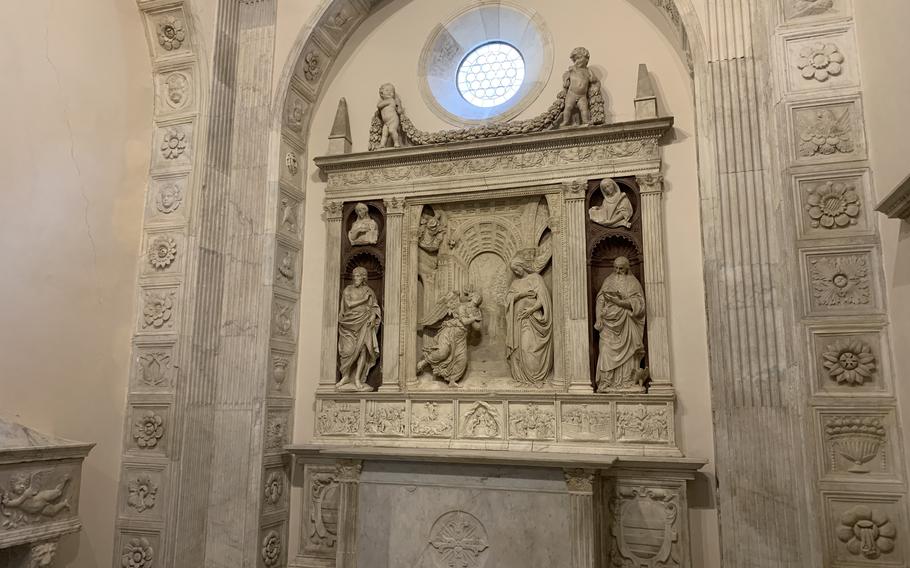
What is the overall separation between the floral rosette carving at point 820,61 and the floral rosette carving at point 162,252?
20.2 ft

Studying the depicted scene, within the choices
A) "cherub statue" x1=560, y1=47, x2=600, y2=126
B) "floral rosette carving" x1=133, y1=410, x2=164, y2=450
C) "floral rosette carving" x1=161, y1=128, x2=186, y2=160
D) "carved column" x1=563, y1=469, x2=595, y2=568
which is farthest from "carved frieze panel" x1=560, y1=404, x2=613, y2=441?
"floral rosette carving" x1=161, y1=128, x2=186, y2=160

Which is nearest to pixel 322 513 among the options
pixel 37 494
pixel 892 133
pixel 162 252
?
pixel 37 494

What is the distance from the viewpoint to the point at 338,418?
23.3ft

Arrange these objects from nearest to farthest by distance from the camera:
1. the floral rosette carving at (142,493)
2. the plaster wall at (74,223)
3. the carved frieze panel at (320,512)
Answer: the plaster wall at (74,223) → the floral rosette carving at (142,493) → the carved frieze panel at (320,512)

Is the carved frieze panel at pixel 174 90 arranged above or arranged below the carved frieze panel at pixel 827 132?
above

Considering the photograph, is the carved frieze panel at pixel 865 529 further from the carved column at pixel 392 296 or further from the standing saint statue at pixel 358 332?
the standing saint statue at pixel 358 332

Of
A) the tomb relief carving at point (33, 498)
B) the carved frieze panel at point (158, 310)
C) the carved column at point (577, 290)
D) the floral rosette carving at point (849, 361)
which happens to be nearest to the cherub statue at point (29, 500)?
the tomb relief carving at point (33, 498)

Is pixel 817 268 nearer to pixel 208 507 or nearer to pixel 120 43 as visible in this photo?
pixel 208 507

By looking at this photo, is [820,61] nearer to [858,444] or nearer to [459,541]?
[858,444]

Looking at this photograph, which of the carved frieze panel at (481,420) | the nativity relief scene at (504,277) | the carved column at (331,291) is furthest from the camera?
the carved column at (331,291)

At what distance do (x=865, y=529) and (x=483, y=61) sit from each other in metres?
5.94

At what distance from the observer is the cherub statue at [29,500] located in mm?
4938

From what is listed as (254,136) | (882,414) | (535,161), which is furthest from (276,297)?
(882,414)

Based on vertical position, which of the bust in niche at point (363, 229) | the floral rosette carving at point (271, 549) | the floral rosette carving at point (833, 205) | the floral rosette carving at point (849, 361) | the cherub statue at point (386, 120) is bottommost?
the floral rosette carving at point (271, 549)
